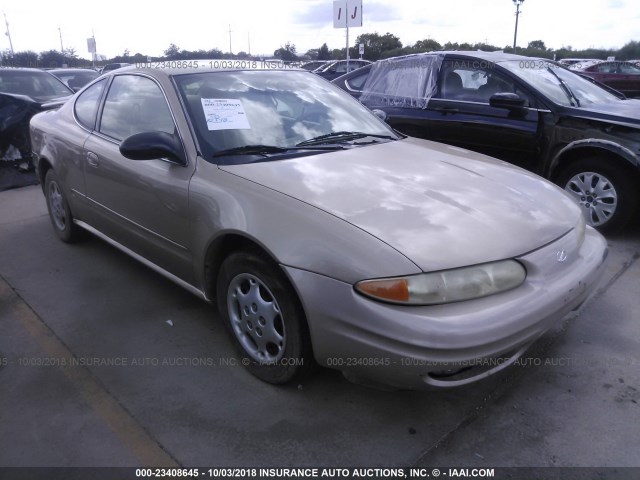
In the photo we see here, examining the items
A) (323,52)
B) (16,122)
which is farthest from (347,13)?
(323,52)

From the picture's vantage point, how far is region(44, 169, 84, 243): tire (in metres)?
4.35

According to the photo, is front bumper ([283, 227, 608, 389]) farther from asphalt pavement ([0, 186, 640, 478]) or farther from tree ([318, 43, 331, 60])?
tree ([318, 43, 331, 60])

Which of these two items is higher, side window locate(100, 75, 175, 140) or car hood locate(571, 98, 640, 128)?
side window locate(100, 75, 175, 140)

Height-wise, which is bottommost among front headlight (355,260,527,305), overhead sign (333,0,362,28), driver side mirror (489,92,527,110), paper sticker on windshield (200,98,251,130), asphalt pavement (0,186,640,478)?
asphalt pavement (0,186,640,478)

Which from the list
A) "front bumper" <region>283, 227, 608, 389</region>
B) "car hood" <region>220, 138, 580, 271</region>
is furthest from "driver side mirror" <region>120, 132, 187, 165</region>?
"front bumper" <region>283, 227, 608, 389</region>

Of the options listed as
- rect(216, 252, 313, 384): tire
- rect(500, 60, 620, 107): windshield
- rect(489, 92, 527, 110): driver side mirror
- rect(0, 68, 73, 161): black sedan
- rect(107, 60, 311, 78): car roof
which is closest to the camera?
rect(216, 252, 313, 384): tire

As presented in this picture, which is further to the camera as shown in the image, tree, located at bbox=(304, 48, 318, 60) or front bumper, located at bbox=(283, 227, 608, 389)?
tree, located at bbox=(304, 48, 318, 60)

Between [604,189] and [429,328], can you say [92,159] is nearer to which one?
[429,328]

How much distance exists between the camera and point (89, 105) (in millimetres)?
4000

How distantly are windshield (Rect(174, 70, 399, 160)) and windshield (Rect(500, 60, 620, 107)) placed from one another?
2292mm

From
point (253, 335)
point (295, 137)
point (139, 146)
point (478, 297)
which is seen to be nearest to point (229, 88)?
point (295, 137)

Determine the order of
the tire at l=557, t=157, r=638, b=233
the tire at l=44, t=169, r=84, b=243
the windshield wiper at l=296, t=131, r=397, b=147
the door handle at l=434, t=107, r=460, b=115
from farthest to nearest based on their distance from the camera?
the door handle at l=434, t=107, r=460, b=115 → the tire at l=557, t=157, r=638, b=233 → the tire at l=44, t=169, r=84, b=243 → the windshield wiper at l=296, t=131, r=397, b=147

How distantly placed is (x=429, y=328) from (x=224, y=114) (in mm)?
1719

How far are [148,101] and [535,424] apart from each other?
284 cm
